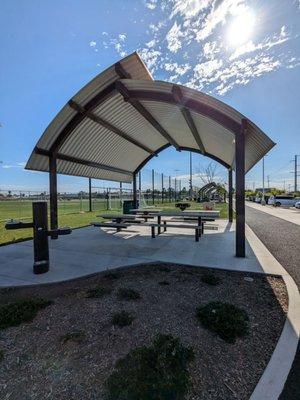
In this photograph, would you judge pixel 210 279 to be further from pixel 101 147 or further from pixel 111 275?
pixel 101 147

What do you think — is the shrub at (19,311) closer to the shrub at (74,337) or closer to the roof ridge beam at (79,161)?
the shrub at (74,337)

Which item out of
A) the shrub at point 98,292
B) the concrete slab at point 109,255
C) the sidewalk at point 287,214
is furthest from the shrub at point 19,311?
the sidewalk at point 287,214

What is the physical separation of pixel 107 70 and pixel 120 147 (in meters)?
4.95

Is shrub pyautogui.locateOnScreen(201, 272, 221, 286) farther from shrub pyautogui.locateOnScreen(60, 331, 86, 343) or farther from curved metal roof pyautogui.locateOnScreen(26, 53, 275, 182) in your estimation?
curved metal roof pyautogui.locateOnScreen(26, 53, 275, 182)

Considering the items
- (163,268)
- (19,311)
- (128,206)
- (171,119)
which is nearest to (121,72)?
(171,119)

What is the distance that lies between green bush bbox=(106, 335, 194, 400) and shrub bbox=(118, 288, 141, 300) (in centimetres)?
116

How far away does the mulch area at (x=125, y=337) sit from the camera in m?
2.11

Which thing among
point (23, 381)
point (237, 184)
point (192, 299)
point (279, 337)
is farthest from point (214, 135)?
point (23, 381)

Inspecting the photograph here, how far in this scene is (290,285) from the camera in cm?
434

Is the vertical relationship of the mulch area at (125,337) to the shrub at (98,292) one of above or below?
below

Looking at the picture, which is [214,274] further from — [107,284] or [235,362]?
[235,362]

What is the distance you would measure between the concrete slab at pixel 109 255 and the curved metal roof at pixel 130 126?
2.98 meters

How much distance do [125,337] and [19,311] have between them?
1.55 m

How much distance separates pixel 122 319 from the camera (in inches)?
121
